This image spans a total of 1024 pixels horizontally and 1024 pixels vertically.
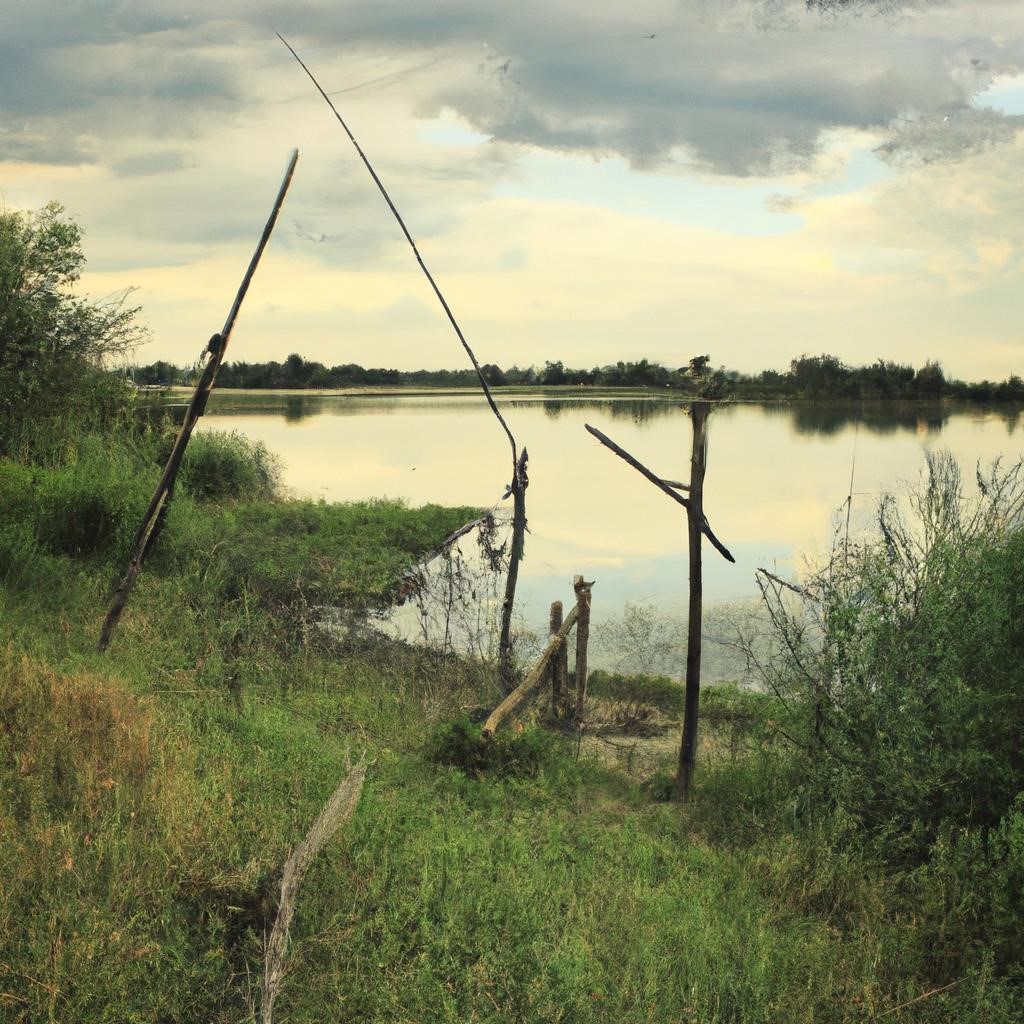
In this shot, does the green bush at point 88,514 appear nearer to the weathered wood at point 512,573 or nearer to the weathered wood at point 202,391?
the weathered wood at point 202,391

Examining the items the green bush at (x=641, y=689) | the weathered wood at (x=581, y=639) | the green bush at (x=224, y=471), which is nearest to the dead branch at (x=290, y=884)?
the weathered wood at (x=581, y=639)

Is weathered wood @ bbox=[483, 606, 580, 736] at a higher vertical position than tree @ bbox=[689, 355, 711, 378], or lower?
lower

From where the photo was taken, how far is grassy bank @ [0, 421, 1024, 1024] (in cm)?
442

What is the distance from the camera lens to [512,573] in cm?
1080

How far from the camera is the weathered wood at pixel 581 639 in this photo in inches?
391

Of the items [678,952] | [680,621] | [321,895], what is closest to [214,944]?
[321,895]

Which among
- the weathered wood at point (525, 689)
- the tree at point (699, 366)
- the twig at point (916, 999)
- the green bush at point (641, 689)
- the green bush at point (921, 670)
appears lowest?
the green bush at point (641, 689)

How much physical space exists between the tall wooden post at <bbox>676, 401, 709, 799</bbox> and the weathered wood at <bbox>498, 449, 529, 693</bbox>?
2471 mm

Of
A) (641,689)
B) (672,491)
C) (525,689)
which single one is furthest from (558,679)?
(672,491)

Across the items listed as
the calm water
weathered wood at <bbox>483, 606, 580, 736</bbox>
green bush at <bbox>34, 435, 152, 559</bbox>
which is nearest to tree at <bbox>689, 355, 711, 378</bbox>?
the calm water

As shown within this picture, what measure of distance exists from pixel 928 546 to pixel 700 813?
8.62 feet

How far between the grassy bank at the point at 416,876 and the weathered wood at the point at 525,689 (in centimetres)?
30

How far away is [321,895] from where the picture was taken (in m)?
5.06

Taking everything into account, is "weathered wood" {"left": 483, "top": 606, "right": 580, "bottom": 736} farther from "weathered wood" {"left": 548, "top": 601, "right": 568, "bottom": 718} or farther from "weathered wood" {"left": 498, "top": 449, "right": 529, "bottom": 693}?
"weathered wood" {"left": 498, "top": 449, "right": 529, "bottom": 693}
